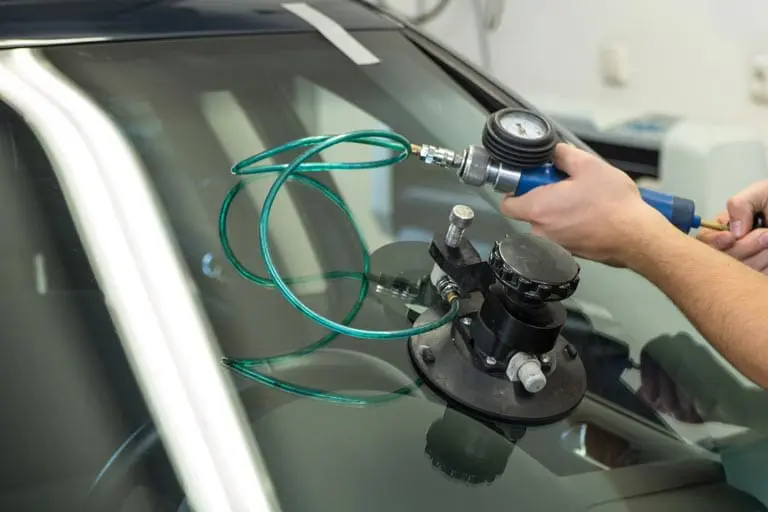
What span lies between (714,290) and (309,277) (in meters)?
0.39

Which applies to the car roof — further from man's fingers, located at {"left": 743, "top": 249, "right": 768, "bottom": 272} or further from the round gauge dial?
man's fingers, located at {"left": 743, "top": 249, "right": 768, "bottom": 272}

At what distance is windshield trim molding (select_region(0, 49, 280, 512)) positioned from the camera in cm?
54

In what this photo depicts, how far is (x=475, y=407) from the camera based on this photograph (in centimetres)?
62

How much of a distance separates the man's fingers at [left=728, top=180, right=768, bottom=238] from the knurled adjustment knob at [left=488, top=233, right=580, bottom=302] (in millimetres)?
330

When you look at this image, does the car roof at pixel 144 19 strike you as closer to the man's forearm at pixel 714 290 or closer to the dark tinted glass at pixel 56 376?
the dark tinted glass at pixel 56 376

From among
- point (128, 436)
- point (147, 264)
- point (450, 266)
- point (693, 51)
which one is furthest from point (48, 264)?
point (693, 51)

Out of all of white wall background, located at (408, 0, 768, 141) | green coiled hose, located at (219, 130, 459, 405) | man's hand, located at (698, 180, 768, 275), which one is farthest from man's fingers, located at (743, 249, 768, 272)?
white wall background, located at (408, 0, 768, 141)

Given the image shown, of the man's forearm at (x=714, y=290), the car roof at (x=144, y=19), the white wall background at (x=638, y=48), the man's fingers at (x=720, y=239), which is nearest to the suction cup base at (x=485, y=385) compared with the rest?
the man's forearm at (x=714, y=290)

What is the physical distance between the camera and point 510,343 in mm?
618

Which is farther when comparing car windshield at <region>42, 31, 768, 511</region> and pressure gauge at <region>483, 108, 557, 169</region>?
pressure gauge at <region>483, 108, 557, 169</region>

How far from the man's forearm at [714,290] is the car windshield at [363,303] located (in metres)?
0.07

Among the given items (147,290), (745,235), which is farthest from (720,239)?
(147,290)

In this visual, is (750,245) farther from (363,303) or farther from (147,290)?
(147,290)

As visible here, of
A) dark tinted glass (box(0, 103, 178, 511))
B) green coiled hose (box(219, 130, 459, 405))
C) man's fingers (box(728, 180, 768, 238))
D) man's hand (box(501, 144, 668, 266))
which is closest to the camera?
dark tinted glass (box(0, 103, 178, 511))
